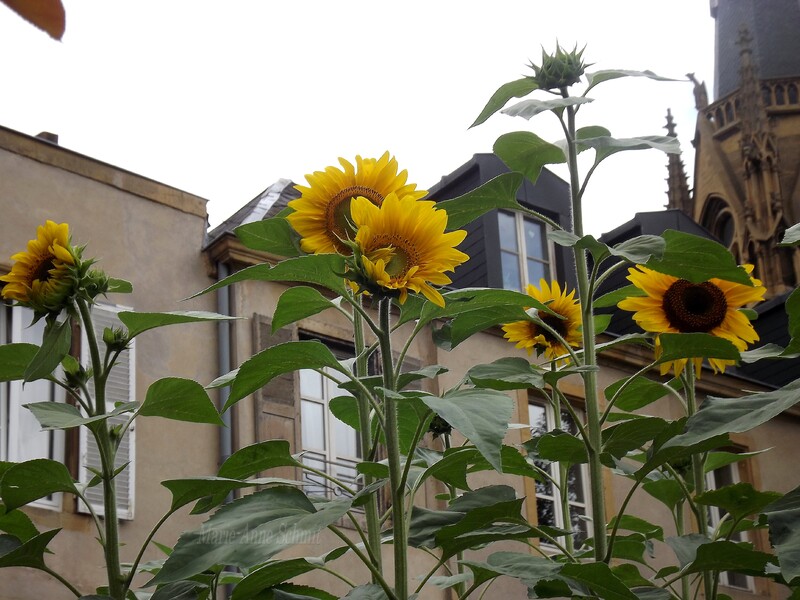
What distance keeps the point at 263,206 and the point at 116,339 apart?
9.10 meters

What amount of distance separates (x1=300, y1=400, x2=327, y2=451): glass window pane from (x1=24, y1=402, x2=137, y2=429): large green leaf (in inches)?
333

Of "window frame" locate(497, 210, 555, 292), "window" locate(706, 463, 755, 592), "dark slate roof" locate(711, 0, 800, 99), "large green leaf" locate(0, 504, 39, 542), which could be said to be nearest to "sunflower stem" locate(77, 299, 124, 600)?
"large green leaf" locate(0, 504, 39, 542)

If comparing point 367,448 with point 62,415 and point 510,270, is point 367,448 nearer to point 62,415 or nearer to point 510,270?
point 62,415

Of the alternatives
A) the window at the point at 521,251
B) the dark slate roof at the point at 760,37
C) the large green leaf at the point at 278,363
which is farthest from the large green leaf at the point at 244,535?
the dark slate roof at the point at 760,37

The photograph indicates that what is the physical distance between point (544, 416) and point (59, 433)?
552 cm

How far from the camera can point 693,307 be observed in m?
3.20

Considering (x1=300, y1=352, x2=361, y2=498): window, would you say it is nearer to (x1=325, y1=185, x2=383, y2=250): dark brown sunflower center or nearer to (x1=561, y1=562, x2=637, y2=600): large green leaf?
(x1=325, y1=185, x2=383, y2=250): dark brown sunflower center

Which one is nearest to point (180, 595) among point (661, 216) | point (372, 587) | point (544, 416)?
point (372, 587)

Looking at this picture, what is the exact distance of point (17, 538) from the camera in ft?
8.73

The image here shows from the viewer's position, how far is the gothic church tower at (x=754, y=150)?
4297 centimetres

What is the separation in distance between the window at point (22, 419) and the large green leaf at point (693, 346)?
6.76 metres

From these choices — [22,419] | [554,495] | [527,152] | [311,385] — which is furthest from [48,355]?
[554,495]

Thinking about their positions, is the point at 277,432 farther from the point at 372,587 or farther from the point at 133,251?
the point at 372,587

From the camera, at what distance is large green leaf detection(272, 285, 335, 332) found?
2.51m
